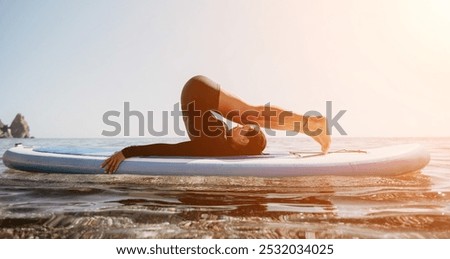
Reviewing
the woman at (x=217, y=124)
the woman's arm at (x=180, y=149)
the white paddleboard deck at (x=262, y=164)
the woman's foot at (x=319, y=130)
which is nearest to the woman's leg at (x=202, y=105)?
the woman at (x=217, y=124)

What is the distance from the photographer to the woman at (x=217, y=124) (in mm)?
3898

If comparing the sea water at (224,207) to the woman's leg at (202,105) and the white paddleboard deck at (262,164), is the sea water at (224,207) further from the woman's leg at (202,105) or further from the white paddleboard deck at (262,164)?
the woman's leg at (202,105)

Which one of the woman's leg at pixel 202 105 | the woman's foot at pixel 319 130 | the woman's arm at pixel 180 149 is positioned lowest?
the woman's arm at pixel 180 149

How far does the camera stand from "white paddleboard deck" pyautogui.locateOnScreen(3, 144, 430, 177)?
12.1 feet

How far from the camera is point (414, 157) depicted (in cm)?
395

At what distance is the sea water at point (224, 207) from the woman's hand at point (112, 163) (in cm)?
13

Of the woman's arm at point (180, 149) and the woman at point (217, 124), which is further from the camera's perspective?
the woman's arm at point (180, 149)

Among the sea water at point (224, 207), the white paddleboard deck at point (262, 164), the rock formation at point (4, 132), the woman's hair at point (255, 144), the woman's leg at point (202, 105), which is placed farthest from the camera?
the rock formation at point (4, 132)

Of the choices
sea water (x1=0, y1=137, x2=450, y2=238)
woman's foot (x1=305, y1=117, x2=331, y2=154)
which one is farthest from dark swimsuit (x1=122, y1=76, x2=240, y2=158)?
woman's foot (x1=305, y1=117, x2=331, y2=154)

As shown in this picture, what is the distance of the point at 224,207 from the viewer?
9.41 feet
